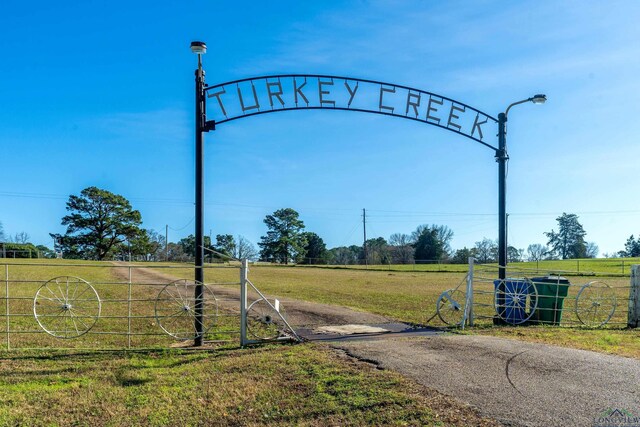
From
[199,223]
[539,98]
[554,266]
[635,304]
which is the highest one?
[539,98]

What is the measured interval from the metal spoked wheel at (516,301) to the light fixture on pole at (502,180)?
0.31 meters

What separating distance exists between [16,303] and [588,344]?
1465 cm

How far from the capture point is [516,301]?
11.0 meters

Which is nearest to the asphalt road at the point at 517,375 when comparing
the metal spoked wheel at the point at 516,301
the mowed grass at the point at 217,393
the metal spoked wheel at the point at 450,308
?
the mowed grass at the point at 217,393

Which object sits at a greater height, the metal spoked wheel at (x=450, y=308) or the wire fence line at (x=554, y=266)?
the metal spoked wheel at (x=450, y=308)

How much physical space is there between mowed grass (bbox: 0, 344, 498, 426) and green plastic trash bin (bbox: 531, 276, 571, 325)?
595 centimetres

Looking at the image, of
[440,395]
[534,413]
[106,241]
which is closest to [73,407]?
[440,395]

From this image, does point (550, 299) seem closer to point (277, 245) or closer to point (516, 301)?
point (516, 301)

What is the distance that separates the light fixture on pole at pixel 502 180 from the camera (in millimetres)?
11422

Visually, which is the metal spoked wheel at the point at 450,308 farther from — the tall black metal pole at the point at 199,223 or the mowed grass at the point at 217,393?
the tall black metal pole at the point at 199,223

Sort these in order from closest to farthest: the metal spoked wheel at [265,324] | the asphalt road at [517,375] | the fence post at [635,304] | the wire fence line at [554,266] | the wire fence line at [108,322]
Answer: the asphalt road at [517,375], the wire fence line at [108,322], the metal spoked wheel at [265,324], the fence post at [635,304], the wire fence line at [554,266]

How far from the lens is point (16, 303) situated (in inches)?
578

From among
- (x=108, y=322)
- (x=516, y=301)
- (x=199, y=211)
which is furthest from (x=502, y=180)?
(x=108, y=322)

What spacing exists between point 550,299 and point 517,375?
18.7ft
